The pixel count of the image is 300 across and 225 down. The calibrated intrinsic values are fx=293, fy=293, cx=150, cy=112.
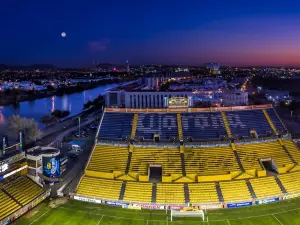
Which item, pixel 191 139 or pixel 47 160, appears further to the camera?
pixel 191 139

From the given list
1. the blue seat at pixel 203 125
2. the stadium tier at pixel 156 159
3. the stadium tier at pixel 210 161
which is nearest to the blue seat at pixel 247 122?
the blue seat at pixel 203 125

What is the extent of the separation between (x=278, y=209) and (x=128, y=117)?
17605mm

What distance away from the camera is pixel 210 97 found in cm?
7294

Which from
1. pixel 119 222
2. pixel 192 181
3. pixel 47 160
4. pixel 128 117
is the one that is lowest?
pixel 119 222

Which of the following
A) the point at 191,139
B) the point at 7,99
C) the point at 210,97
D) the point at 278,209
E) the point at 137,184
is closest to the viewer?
the point at 278,209

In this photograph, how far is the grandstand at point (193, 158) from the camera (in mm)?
24766

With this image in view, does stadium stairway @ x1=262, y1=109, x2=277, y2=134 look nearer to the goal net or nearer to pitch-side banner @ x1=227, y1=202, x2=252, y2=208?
pitch-side banner @ x1=227, y1=202, x2=252, y2=208

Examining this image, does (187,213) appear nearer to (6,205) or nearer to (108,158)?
(108,158)

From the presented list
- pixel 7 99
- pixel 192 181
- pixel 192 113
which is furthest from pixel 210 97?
pixel 7 99

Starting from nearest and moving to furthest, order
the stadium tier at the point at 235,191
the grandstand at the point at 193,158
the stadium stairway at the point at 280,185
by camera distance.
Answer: the stadium tier at the point at 235,191
the grandstand at the point at 193,158
the stadium stairway at the point at 280,185

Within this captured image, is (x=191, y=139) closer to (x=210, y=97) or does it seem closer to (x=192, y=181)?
(x=192, y=181)

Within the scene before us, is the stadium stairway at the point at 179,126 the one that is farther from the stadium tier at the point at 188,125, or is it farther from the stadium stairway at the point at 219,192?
the stadium stairway at the point at 219,192

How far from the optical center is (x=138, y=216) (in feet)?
73.7

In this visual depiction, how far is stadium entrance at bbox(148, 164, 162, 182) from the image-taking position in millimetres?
26508
